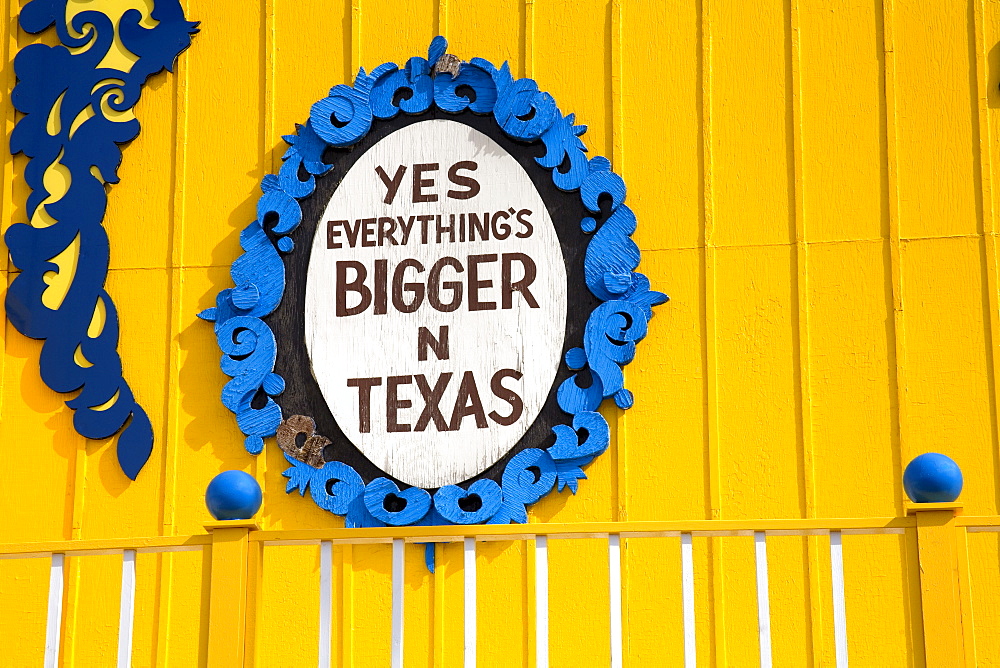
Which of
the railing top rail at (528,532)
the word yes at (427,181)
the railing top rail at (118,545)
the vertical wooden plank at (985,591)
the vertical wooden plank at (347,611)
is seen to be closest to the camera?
the railing top rail at (528,532)

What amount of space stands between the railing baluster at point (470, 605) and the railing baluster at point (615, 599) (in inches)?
16.0

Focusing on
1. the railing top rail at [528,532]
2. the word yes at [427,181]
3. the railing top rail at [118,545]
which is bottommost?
the railing top rail at [118,545]

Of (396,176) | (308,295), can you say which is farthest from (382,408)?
(396,176)

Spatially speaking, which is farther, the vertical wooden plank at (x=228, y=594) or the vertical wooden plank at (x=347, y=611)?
the vertical wooden plank at (x=347, y=611)

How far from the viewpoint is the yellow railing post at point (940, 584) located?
12.6 ft

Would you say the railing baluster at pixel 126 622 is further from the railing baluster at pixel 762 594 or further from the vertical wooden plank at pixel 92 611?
the railing baluster at pixel 762 594

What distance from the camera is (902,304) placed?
5.29m

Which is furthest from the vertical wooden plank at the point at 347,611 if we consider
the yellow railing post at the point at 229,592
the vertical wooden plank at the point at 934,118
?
the vertical wooden plank at the point at 934,118

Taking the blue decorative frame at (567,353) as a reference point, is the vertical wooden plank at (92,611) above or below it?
below

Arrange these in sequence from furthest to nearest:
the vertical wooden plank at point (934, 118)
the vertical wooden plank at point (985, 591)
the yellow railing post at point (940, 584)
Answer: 1. the vertical wooden plank at point (934, 118)
2. the vertical wooden plank at point (985, 591)
3. the yellow railing post at point (940, 584)

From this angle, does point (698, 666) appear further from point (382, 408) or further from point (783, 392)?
point (382, 408)

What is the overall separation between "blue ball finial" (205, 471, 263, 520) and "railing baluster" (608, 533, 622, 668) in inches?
42.4

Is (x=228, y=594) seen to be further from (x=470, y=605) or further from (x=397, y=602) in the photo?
(x=470, y=605)

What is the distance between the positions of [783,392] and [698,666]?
1081mm
